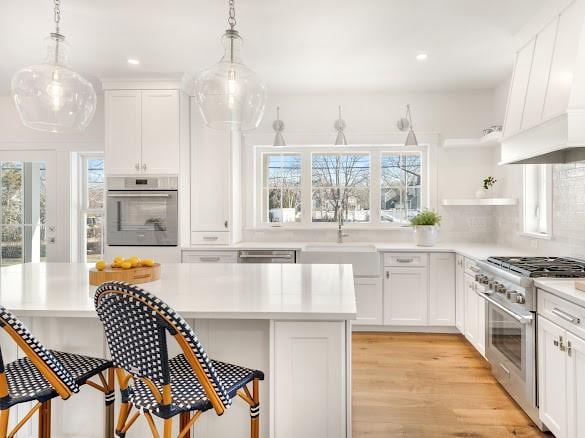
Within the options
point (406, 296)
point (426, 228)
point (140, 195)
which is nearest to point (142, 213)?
point (140, 195)

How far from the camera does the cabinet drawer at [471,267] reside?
3.47 meters

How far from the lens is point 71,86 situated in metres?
2.22

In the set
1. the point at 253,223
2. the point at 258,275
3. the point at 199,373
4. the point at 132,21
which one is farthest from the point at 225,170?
the point at 199,373

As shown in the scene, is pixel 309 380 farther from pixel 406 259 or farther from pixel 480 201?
pixel 480 201

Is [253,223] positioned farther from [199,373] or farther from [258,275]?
[199,373]

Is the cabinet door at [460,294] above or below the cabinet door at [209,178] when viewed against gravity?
below

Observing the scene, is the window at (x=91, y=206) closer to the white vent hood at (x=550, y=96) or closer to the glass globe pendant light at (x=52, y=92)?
the glass globe pendant light at (x=52, y=92)

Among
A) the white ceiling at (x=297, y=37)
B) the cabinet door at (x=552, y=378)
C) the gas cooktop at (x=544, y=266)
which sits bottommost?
the cabinet door at (x=552, y=378)

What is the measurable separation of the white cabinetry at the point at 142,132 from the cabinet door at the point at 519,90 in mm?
2865

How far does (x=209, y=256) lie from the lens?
419 centimetres

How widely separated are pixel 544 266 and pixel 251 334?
1.84 m

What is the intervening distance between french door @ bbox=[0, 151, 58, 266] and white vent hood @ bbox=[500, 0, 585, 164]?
4631 millimetres

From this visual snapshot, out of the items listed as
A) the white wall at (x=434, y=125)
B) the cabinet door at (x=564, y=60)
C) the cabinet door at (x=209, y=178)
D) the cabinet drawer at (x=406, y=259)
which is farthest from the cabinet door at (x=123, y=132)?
the cabinet door at (x=564, y=60)

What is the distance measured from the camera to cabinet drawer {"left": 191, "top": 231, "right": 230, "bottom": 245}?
4.33 m
